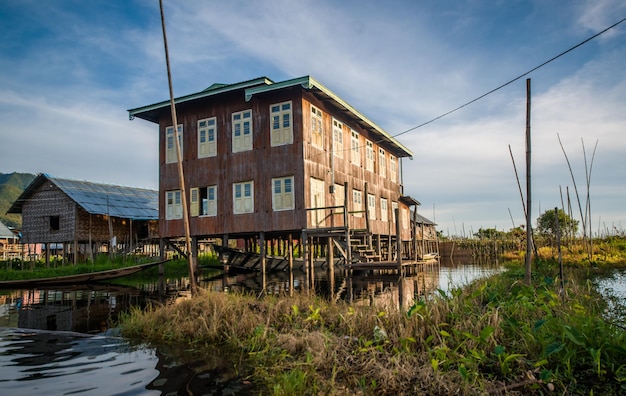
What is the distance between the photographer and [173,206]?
21281mm

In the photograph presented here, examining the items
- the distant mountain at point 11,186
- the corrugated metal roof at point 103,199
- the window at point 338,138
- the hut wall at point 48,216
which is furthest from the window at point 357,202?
the distant mountain at point 11,186

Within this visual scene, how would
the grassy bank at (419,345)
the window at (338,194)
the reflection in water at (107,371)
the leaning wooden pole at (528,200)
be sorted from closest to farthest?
the grassy bank at (419,345) → the reflection in water at (107,371) → the leaning wooden pole at (528,200) → the window at (338,194)

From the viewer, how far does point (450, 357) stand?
18.7 ft

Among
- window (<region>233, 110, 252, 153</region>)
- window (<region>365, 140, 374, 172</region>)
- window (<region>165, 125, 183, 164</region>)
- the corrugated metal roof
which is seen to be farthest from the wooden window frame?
the corrugated metal roof

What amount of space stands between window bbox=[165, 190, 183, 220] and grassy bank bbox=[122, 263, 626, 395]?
1298 centimetres

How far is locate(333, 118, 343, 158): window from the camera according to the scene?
21047mm

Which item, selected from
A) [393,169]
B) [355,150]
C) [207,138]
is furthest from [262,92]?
[393,169]

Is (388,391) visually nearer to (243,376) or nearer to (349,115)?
(243,376)

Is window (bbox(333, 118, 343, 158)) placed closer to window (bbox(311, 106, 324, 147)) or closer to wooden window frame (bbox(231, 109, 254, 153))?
window (bbox(311, 106, 324, 147))

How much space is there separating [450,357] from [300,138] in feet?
44.2

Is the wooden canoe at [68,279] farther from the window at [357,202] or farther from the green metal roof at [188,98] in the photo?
the window at [357,202]

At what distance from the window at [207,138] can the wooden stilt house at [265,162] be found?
5 cm

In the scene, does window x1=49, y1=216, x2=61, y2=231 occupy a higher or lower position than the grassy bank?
higher

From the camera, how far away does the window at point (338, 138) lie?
21.0 m
